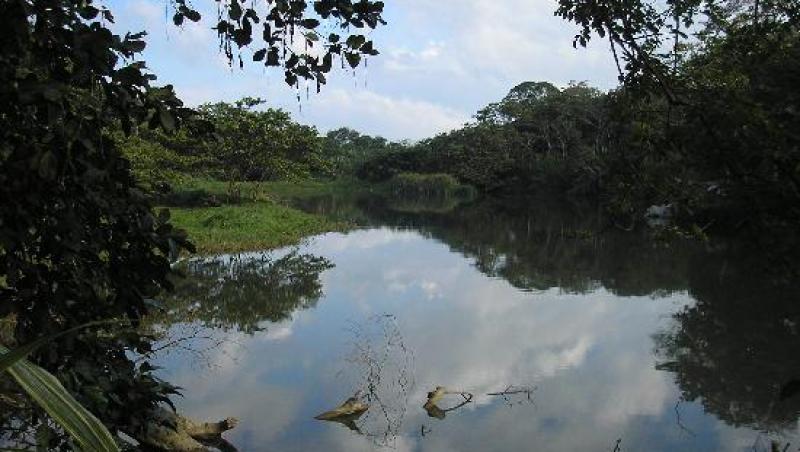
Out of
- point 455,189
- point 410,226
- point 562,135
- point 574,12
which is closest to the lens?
point 574,12

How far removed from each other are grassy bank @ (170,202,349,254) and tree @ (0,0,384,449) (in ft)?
51.9

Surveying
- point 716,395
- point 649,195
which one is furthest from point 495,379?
point 649,195

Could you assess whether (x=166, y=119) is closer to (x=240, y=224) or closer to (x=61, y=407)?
(x=61, y=407)

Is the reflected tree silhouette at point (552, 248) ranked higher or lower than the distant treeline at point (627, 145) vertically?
lower

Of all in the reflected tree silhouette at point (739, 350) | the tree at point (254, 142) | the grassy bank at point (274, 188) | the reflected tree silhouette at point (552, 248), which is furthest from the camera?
the grassy bank at point (274, 188)

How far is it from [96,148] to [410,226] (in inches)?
1136

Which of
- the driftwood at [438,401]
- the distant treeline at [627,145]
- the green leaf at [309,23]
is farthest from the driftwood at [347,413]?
the green leaf at [309,23]

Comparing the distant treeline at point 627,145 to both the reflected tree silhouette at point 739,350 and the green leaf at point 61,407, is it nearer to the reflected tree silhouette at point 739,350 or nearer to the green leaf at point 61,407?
the green leaf at point 61,407

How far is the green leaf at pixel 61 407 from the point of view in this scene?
38.1 inches

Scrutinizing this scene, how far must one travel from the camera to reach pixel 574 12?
3201mm

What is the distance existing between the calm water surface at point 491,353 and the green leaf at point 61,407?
79.1 inches

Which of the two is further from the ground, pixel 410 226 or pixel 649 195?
pixel 649 195

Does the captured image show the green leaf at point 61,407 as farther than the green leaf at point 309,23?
No

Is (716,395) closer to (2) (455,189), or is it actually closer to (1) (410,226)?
(1) (410,226)
